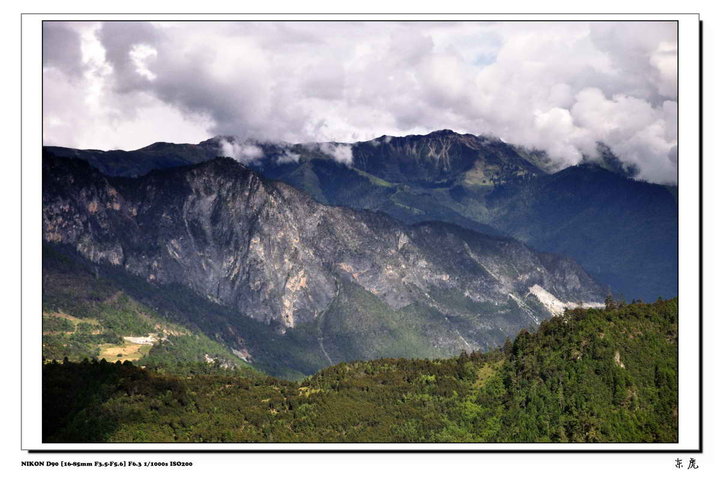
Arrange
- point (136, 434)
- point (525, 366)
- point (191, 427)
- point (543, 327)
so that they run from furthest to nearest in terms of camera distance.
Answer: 1. point (543, 327)
2. point (525, 366)
3. point (191, 427)
4. point (136, 434)

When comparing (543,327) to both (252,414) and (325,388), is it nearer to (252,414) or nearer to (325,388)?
(325,388)

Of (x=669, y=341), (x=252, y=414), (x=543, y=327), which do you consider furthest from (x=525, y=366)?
(x=252, y=414)

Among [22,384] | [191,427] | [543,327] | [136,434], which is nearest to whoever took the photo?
[22,384]

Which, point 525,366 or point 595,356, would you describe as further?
point 525,366

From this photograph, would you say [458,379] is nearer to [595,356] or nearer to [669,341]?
[595,356]
